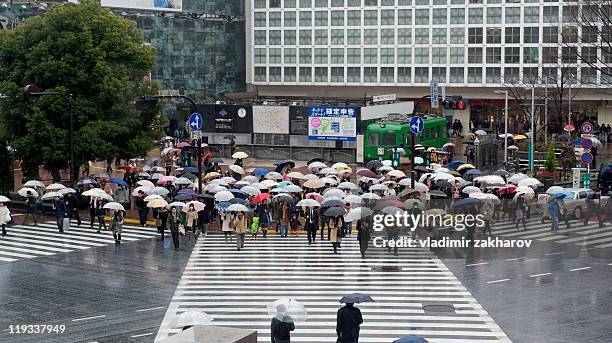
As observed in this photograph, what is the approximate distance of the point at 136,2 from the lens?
81312 millimetres

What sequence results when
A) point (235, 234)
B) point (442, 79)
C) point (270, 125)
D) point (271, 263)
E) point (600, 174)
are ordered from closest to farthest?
1. point (271, 263)
2. point (235, 234)
3. point (600, 174)
4. point (270, 125)
5. point (442, 79)

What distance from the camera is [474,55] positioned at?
83.3 meters

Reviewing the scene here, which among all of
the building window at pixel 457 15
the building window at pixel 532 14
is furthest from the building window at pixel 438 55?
the building window at pixel 532 14

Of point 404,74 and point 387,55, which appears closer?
point 404,74

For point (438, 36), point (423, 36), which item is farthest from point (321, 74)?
point (438, 36)

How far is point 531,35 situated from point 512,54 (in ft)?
6.59

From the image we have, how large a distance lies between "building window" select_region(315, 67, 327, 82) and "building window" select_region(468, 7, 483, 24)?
42.1 feet

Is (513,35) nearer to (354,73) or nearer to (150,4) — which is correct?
(354,73)

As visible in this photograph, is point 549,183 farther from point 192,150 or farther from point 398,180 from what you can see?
point 192,150

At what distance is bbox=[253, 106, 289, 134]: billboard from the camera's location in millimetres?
63250

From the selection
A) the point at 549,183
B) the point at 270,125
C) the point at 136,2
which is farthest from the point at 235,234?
the point at 136,2

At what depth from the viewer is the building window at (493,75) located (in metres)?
82.9

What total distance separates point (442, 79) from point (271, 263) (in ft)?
176

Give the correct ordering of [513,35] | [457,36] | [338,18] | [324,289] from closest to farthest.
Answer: [324,289]
[513,35]
[457,36]
[338,18]
